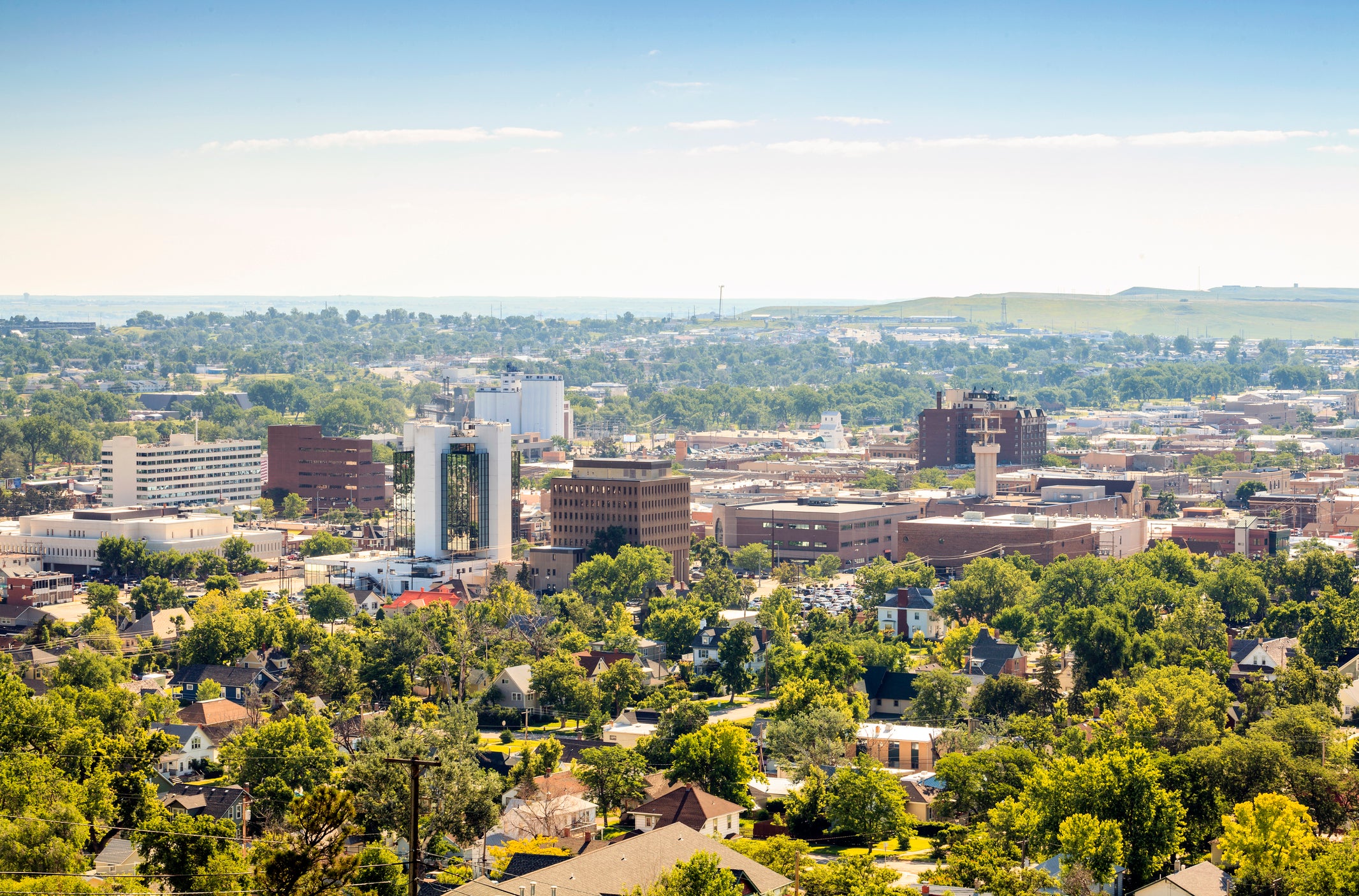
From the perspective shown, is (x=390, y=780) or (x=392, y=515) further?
(x=392, y=515)

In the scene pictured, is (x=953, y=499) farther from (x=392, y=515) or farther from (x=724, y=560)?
(x=392, y=515)

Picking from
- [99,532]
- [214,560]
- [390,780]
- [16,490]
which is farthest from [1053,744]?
[16,490]

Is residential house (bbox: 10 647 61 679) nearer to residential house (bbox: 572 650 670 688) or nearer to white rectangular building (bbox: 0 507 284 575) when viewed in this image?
residential house (bbox: 572 650 670 688)

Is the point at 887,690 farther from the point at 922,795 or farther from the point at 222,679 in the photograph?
the point at 222,679

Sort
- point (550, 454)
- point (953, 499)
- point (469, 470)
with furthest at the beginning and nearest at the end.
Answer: point (550, 454) → point (953, 499) → point (469, 470)

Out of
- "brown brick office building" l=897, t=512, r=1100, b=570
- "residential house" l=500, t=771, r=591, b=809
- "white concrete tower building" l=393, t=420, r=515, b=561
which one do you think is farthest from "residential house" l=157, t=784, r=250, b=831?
"brown brick office building" l=897, t=512, r=1100, b=570

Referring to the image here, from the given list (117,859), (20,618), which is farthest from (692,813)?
(20,618)

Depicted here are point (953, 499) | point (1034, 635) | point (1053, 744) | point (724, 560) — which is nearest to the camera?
point (1053, 744)
